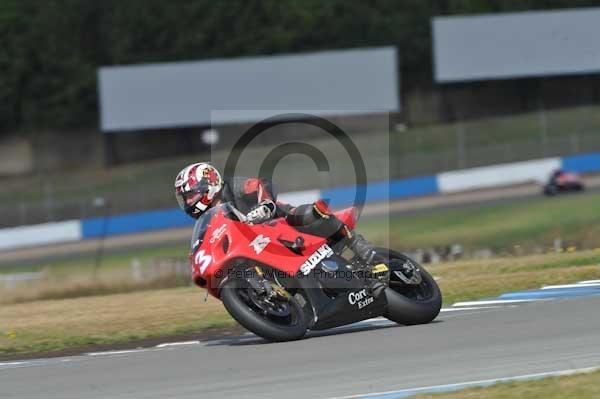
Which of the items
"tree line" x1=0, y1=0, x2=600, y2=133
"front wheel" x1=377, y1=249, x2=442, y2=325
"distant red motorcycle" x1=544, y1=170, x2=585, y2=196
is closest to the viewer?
"front wheel" x1=377, y1=249, x2=442, y2=325

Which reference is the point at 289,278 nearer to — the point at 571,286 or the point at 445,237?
the point at 571,286

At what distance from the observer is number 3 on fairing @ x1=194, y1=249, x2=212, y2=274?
8.12 metres

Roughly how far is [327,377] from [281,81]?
3903 centimetres

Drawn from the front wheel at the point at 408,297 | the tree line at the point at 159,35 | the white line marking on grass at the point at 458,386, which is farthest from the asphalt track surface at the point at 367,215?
the white line marking on grass at the point at 458,386

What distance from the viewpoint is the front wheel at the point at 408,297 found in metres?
8.61

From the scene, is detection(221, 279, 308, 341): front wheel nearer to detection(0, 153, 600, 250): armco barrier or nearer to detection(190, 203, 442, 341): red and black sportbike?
detection(190, 203, 442, 341): red and black sportbike

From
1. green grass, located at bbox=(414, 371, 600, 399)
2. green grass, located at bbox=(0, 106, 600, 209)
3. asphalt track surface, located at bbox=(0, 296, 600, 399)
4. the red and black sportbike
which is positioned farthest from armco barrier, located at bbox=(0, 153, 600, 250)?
green grass, located at bbox=(414, 371, 600, 399)

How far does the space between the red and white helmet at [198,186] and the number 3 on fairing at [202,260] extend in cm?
51

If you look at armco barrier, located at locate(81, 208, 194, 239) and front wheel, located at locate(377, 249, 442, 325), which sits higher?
front wheel, located at locate(377, 249, 442, 325)

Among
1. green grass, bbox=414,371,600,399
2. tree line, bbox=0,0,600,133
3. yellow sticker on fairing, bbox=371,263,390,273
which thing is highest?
tree line, bbox=0,0,600,133

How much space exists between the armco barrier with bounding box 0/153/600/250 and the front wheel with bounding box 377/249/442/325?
83.9ft

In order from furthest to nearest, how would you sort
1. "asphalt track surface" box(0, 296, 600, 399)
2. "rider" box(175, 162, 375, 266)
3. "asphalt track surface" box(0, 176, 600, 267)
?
"asphalt track surface" box(0, 176, 600, 267), "rider" box(175, 162, 375, 266), "asphalt track surface" box(0, 296, 600, 399)

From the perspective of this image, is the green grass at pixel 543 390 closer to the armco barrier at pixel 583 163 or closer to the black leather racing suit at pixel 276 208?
the black leather racing suit at pixel 276 208

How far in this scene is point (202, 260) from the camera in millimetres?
8172
